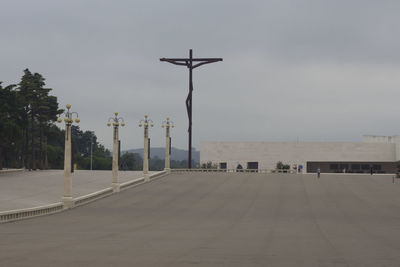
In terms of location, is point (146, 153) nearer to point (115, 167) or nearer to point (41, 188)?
point (115, 167)

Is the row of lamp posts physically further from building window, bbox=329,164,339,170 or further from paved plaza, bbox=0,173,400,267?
building window, bbox=329,164,339,170

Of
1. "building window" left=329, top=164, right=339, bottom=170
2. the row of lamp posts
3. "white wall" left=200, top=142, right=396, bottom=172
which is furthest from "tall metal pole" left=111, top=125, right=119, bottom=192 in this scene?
"building window" left=329, top=164, right=339, bottom=170

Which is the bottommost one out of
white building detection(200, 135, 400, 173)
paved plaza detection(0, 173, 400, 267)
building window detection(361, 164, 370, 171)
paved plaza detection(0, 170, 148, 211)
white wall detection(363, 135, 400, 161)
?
paved plaza detection(0, 173, 400, 267)

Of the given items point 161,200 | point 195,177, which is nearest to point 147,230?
point 161,200

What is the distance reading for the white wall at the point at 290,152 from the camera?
113125 mm

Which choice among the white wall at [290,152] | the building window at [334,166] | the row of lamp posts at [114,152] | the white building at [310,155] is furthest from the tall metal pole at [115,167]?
the building window at [334,166]

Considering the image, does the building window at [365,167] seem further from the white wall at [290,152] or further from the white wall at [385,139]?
the white wall at [385,139]

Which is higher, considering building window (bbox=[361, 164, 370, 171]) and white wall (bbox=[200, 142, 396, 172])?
white wall (bbox=[200, 142, 396, 172])

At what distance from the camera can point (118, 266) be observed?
13750mm

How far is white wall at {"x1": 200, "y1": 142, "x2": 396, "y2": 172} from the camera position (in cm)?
11312

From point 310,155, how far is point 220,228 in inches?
3594

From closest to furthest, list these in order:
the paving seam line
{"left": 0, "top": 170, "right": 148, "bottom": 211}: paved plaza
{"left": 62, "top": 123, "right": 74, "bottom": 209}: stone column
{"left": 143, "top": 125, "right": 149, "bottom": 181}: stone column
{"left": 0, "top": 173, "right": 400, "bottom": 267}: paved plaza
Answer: {"left": 0, "top": 173, "right": 400, "bottom": 267}: paved plaza
the paving seam line
{"left": 0, "top": 170, "right": 148, "bottom": 211}: paved plaza
{"left": 62, "top": 123, "right": 74, "bottom": 209}: stone column
{"left": 143, "top": 125, "right": 149, "bottom": 181}: stone column

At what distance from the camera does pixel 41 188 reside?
145 ft

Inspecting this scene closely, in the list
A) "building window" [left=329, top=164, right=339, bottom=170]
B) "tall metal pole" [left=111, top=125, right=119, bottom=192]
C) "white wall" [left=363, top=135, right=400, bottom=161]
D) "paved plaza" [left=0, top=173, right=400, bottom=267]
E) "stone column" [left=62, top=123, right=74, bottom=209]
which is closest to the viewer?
"paved plaza" [left=0, top=173, right=400, bottom=267]
